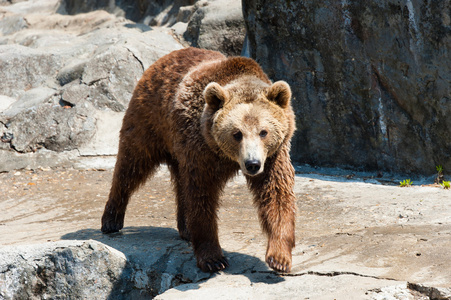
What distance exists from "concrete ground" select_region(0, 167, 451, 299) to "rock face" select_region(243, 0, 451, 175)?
2.85ft

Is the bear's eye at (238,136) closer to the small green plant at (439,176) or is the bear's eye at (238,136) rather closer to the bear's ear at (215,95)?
the bear's ear at (215,95)

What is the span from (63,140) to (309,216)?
534cm

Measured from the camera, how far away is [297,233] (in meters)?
5.54

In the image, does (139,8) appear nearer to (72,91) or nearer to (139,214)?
(72,91)

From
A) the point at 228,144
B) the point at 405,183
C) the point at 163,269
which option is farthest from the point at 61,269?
the point at 405,183

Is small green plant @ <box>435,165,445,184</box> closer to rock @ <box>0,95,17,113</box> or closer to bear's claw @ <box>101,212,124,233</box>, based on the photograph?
bear's claw @ <box>101,212,124,233</box>

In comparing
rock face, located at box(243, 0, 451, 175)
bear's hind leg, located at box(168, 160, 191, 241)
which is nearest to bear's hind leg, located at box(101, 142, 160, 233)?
bear's hind leg, located at box(168, 160, 191, 241)

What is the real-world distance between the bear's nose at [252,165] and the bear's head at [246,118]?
49mm

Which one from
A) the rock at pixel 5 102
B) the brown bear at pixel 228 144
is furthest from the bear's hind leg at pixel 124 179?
the rock at pixel 5 102

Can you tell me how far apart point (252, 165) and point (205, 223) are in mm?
852

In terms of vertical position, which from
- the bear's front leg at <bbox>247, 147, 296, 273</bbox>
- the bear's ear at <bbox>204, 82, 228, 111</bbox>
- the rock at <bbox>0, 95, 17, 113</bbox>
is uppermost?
the bear's ear at <bbox>204, 82, 228, 111</bbox>

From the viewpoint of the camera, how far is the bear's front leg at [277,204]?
415 cm

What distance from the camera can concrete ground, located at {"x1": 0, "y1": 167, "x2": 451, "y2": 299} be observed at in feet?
13.0

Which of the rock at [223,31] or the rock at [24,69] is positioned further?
the rock at [223,31]
